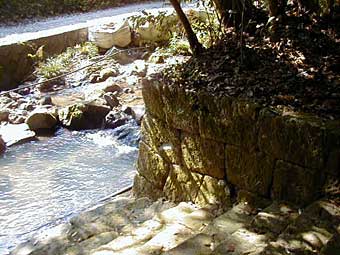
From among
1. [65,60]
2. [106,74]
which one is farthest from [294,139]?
[65,60]

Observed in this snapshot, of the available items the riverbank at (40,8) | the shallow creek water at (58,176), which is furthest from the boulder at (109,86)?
the riverbank at (40,8)

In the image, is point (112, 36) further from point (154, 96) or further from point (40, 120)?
point (154, 96)

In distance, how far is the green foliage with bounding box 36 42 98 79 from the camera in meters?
9.29

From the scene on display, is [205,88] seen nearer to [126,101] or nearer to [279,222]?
[279,222]

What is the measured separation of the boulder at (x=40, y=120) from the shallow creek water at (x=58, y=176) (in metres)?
0.19

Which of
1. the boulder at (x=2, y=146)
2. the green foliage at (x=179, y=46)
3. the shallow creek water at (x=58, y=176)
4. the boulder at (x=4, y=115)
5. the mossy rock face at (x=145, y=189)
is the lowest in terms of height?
the shallow creek water at (x=58, y=176)

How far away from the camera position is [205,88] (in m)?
3.32

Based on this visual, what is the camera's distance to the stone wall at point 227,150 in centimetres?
270

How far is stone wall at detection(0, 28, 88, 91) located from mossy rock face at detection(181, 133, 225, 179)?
6426mm

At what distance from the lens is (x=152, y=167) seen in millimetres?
3859

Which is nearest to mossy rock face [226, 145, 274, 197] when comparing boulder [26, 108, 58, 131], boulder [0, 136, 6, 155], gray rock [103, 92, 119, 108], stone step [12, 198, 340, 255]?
stone step [12, 198, 340, 255]

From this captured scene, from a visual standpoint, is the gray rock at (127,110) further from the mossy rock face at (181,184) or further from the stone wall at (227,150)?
the mossy rock face at (181,184)

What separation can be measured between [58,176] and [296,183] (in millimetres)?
3699

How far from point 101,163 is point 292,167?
3.78 metres
